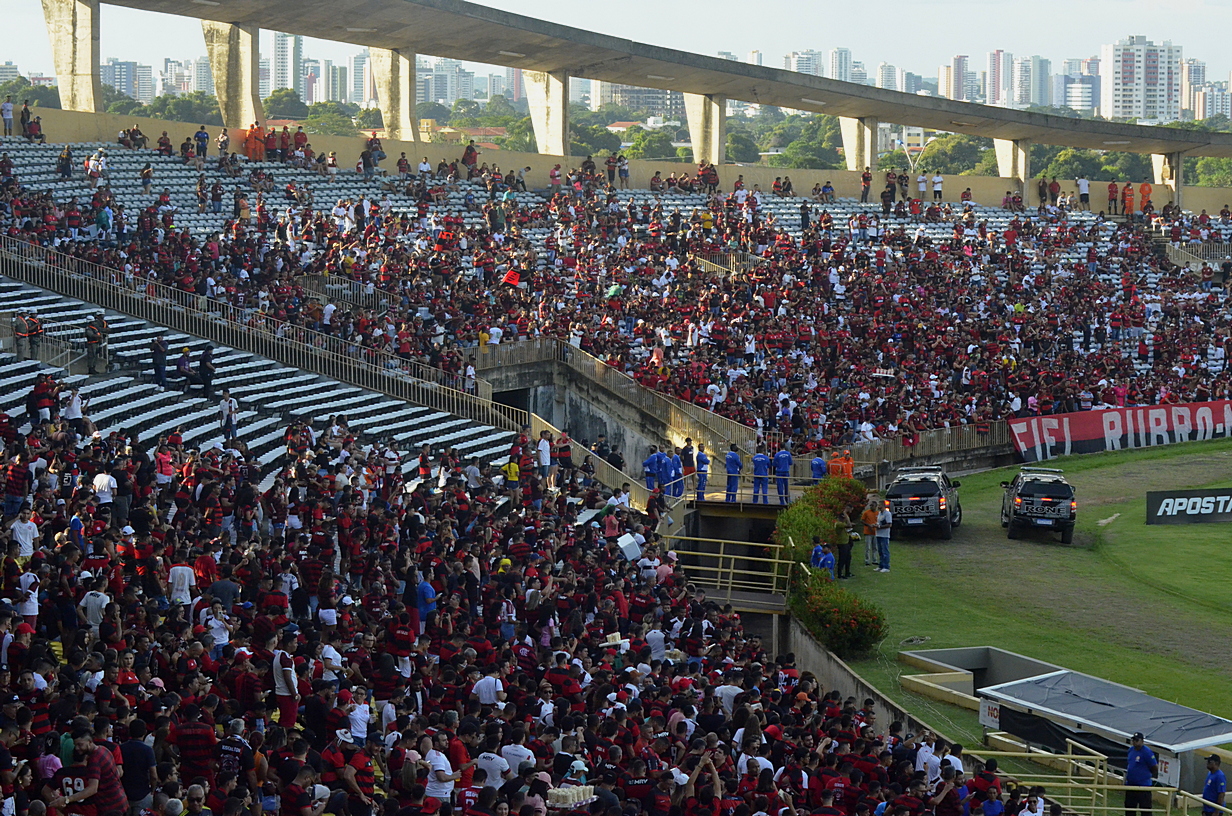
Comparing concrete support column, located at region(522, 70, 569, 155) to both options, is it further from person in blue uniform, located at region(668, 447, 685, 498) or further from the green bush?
the green bush

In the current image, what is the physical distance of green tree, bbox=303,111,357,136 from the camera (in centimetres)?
16700

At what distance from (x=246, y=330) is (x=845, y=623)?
53.0ft

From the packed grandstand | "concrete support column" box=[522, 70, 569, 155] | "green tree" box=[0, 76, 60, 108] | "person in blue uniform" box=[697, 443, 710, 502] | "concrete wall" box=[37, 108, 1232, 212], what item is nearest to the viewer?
the packed grandstand

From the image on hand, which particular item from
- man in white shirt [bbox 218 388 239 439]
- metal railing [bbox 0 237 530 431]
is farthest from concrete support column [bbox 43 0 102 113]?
man in white shirt [bbox 218 388 239 439]

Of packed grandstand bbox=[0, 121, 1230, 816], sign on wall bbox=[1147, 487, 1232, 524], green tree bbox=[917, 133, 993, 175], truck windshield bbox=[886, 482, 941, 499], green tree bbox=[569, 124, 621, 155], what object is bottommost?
sign on wall bbox=[1147, 487, 1232, 524]

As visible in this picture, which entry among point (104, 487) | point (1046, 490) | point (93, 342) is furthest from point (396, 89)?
point (104, 487)

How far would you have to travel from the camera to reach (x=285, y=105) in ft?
630

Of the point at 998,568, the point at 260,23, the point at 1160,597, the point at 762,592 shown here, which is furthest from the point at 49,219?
the point at 1160,597

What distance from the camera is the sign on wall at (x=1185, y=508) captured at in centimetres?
3294

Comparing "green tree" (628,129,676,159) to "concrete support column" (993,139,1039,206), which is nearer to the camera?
"concrete support column" (993,139,1039,206)

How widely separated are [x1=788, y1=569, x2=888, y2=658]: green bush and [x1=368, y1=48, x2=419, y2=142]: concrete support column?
32.2 meters

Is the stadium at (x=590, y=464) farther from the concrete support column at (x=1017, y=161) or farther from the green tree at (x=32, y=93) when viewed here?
the green tree at (x=32, y=93)

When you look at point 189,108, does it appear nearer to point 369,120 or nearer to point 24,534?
point 369,120

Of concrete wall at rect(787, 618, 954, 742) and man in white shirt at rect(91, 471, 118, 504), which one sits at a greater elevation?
man in white shirt at rect(91, 471, 118, 504)
